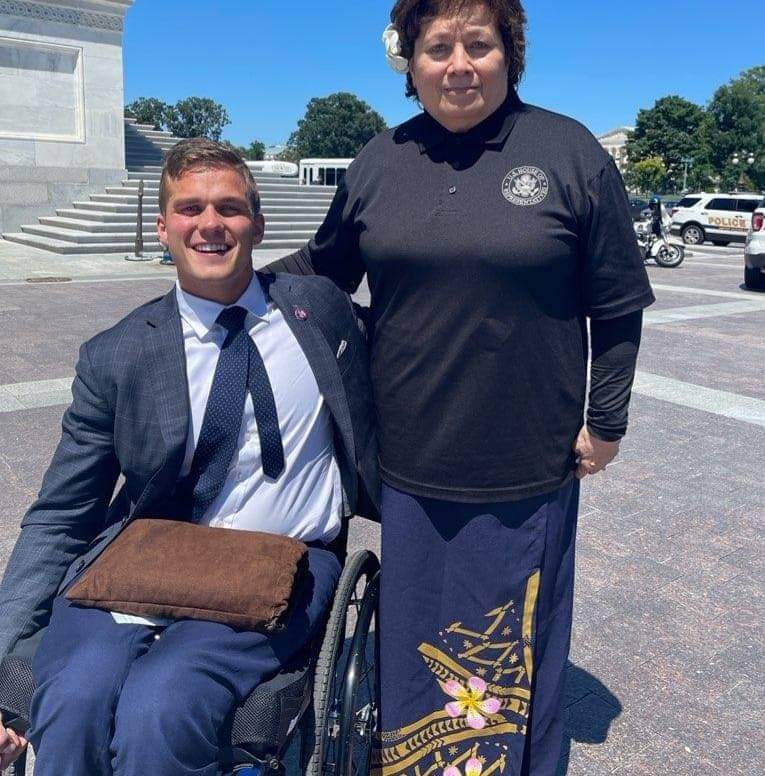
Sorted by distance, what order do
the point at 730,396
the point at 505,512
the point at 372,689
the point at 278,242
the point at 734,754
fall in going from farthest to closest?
the point at 278,242 → the point at 730,396 → the point at 734,754 → the point at 372,689 → the point at 505,512

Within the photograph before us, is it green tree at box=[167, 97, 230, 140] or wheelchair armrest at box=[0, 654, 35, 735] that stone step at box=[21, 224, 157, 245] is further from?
green tree at box=[167, 97, 230, 140]

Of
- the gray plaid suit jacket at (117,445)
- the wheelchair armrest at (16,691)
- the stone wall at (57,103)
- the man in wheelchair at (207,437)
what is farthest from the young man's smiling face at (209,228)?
the stone wall at (57,103)

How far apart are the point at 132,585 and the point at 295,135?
Result: 310ft

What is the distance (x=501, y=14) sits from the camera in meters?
1.70

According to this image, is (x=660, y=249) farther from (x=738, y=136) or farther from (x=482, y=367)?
(x=738, y=136)

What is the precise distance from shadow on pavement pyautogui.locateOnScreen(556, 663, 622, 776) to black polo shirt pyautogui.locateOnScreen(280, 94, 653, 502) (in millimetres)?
1026

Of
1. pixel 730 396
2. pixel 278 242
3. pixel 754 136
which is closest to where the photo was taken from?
pixel 730 396

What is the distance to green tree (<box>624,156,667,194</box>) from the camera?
52219mm

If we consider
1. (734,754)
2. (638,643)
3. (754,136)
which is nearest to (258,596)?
(734,754)

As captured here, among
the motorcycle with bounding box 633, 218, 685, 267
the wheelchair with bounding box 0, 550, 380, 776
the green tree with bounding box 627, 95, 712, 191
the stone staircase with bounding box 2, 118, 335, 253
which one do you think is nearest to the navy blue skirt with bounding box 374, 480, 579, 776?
the wheelchair with bounding box 0, 550, 380, 776

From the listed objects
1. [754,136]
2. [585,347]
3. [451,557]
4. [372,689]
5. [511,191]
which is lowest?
[372,689]

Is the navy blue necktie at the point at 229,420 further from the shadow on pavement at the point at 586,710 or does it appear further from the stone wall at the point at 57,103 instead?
the stone wall at the point at 57,103

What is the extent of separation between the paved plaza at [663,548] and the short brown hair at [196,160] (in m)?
1.95

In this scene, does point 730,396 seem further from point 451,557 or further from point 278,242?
point 278,242
